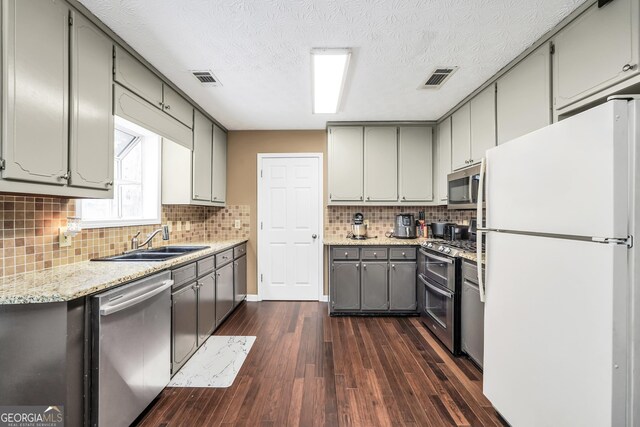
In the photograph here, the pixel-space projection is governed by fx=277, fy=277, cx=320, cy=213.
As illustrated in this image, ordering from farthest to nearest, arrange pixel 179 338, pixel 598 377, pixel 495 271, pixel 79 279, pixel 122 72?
1. pixel 179 338
2. pixel 122 72
3. pixel 495 271
4. pixel 79 279
5. pixel 598 377

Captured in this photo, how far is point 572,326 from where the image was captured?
1.18 m


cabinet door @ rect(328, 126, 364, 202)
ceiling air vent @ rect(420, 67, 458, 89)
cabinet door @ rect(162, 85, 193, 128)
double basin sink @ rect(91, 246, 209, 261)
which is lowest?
double basin sink @ rect(91, 246, 209, 261)

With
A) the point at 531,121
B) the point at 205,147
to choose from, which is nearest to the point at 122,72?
the point at 205,147

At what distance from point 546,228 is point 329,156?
2.71 meters

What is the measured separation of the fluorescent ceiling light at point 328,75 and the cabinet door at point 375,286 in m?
1.91

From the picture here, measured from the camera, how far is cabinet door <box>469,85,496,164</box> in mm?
2455

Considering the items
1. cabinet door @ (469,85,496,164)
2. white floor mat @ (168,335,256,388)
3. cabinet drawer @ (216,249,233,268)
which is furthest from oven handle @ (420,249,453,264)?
cabinet drawer @ (216,249,233,268)

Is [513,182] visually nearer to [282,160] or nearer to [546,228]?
[546,228]

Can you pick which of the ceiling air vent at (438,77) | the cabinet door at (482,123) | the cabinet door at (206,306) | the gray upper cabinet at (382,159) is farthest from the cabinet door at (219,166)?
the cabinet door at (482,123)

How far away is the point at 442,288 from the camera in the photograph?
2.71m

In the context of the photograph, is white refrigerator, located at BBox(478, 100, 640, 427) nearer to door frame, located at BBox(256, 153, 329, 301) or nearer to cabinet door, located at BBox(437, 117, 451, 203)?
cabinet door, located at BBox(437, 117, 451, 203)

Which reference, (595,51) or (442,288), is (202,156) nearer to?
(442,288)

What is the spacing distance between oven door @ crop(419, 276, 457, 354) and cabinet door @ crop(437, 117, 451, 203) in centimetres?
112

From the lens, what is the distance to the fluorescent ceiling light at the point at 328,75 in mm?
2043
